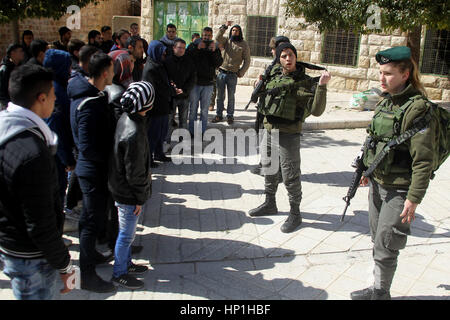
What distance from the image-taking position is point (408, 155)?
121 inches

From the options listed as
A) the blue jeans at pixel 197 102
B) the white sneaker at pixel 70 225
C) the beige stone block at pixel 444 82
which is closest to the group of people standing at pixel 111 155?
the white sneaker at pixel 70 225

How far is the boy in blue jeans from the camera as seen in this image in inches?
126

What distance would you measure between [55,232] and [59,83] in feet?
8.14

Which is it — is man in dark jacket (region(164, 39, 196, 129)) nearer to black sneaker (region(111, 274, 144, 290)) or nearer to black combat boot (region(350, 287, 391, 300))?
black sneaker (region(111, 274, 144, 290))

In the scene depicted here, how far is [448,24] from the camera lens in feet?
27.7

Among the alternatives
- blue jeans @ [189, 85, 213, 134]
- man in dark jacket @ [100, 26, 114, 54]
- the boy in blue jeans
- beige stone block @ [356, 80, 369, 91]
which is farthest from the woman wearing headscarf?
beige stone block @ [356, 80, 369, 91]

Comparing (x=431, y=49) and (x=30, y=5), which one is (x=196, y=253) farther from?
(x=431, y=49)

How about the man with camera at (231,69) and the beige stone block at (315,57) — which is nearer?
the man with camera at (231,69)

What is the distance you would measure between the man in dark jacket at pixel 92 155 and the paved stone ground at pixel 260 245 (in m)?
0.29

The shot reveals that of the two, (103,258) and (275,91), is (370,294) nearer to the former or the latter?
(275,91)

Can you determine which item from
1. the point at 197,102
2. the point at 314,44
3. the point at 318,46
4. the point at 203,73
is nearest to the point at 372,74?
the point at 318,46

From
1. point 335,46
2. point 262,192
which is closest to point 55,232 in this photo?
point 262,192

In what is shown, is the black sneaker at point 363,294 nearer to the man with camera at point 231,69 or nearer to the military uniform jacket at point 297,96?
the military uniform jacket at point 297,96

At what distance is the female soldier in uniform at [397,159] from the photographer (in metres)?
2.90
